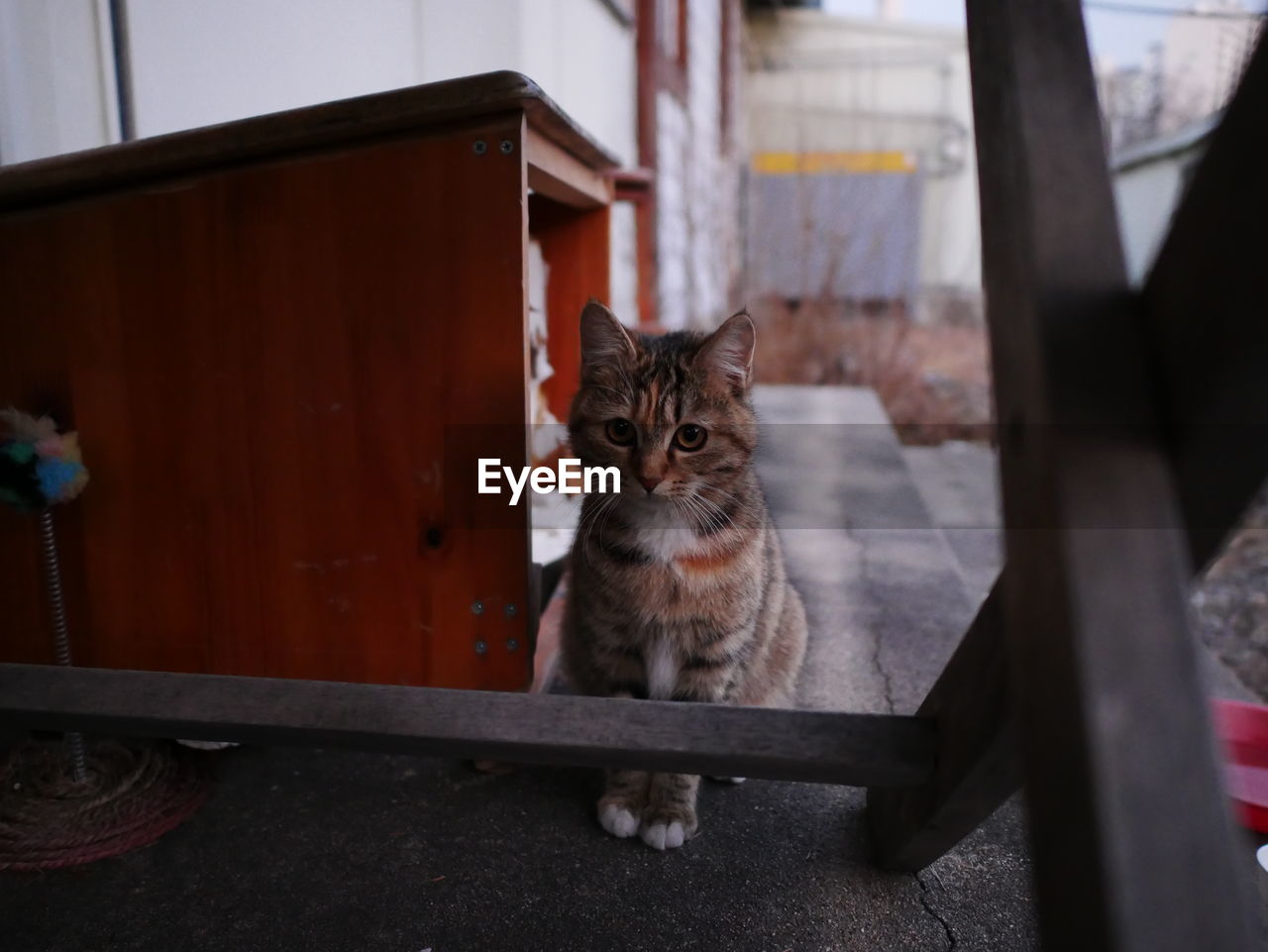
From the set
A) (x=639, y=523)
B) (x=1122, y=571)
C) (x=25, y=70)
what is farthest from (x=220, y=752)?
(x=1122, y=571)

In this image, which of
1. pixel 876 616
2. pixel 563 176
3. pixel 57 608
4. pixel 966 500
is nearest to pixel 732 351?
pixel 563 176

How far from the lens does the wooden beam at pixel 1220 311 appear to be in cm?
59

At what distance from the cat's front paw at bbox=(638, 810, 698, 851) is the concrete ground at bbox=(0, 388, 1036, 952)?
16 millimetres

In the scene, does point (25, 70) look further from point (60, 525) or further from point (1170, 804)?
point (1170, 804)

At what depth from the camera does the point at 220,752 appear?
62.3 inches

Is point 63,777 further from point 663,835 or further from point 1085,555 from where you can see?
point 1085,555

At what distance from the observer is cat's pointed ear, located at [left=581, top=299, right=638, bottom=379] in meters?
1.53

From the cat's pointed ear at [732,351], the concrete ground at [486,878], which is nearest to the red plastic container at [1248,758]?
the concrete ground at [486,878]

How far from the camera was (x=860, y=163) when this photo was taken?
7.69 metres

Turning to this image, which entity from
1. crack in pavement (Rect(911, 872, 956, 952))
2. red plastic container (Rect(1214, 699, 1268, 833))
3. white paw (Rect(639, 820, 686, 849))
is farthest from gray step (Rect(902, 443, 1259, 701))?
white paw (Rect(639, 820, 686, 849))

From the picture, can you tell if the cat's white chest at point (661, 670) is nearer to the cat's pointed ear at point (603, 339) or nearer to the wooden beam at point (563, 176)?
the cat's pointed ear at point (603, 339)

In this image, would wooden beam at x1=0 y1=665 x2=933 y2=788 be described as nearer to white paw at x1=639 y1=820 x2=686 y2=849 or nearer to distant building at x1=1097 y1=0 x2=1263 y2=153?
white paw at x1=639 y1=820 x2=686 y2=849

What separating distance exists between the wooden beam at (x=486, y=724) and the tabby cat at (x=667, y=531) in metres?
0.37

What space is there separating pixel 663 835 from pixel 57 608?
107 cm
